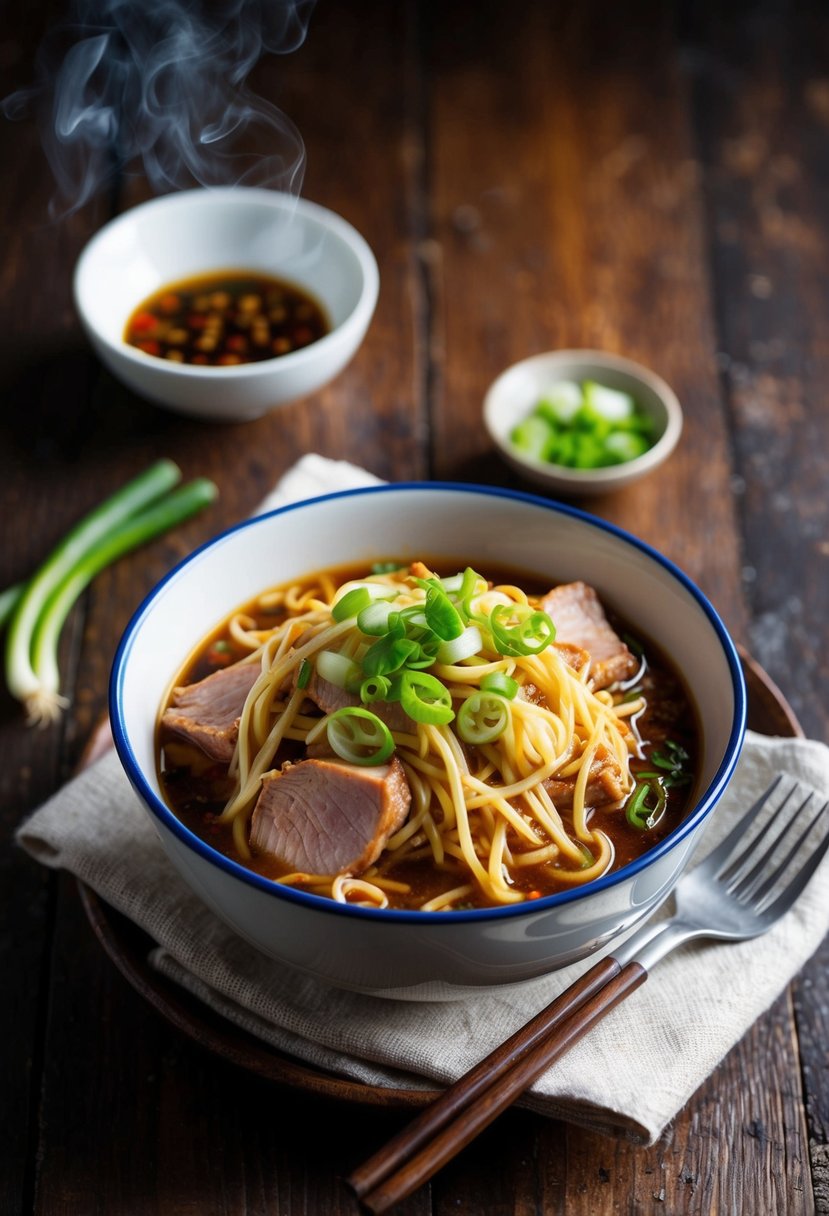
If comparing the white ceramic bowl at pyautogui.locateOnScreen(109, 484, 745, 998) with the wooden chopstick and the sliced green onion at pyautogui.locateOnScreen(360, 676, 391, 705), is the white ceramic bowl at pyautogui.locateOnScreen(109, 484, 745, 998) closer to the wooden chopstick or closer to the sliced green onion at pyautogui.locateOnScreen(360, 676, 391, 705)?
the wooden chopstick

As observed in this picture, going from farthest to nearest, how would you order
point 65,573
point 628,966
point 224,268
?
point 224,268 < point 65,573 < point 628,966

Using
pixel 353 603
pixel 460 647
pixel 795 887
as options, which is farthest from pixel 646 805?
pixel 353 603

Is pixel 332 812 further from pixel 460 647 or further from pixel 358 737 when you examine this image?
pixel 460 647

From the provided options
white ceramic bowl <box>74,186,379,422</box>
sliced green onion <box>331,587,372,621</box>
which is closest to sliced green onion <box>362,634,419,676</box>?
sliced green onion <box>331,587,372,621</box>

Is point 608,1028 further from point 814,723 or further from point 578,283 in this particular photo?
point 578,283

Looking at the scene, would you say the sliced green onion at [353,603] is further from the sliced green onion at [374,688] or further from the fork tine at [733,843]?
the fork tine at [733,843]

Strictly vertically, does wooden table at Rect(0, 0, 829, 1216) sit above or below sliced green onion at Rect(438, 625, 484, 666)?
below

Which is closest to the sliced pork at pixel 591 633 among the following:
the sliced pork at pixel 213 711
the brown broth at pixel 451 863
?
the brown broth at pixel 451 863
